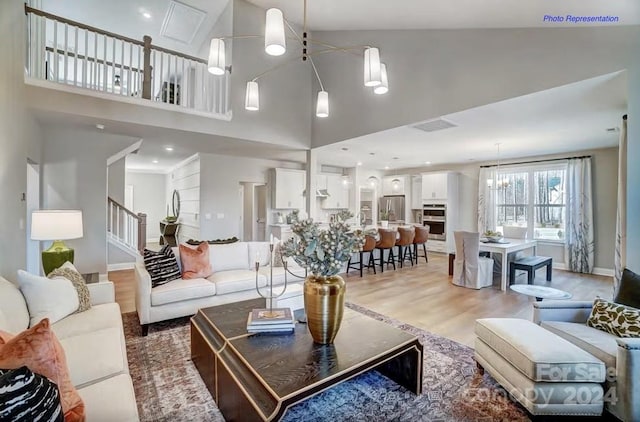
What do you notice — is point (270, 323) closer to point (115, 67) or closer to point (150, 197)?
point (115, 67)

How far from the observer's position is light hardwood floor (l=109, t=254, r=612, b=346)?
362cm

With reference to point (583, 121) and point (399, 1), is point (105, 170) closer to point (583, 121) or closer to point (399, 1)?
point (399, 1)

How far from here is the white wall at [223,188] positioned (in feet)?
22.6

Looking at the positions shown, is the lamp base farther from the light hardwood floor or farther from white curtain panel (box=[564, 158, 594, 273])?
white curtain panel (box=[564, 158, 594, 273])

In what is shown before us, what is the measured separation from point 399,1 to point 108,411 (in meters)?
4.90

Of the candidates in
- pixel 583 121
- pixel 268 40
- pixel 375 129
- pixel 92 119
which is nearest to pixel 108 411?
pixel 268 40

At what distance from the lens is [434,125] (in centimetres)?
467

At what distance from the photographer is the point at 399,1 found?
392 centimetres

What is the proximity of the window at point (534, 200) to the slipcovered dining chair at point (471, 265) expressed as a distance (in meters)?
2.92

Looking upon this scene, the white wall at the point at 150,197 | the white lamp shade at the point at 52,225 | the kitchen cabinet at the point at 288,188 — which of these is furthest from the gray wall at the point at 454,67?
the white wall at the point at 150,197

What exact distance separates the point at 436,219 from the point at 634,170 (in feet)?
19.9

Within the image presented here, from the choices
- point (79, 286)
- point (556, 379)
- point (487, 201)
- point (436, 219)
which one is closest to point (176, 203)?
point (79, 286)

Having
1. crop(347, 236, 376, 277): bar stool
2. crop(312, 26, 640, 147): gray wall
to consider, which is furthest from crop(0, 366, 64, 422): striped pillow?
crop(347, 236, 376, 277): bar stool

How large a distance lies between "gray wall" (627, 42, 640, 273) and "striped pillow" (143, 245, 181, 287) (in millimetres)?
4672
